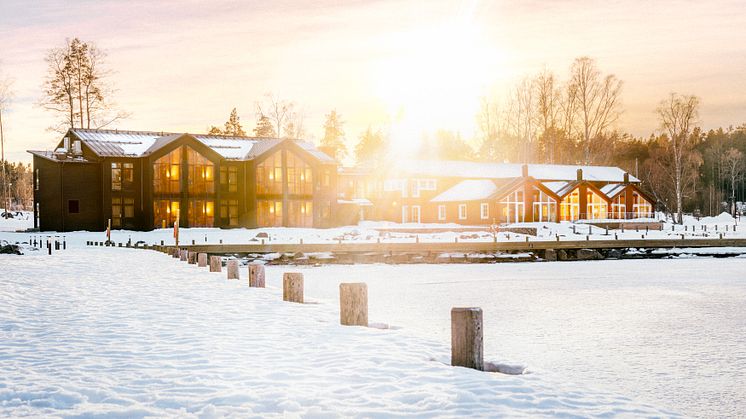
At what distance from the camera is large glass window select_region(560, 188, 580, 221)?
73312 millimetres

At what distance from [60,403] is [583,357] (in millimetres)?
9972

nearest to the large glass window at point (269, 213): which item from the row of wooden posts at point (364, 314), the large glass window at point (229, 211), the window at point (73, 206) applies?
the large glass window at point (229, 211)

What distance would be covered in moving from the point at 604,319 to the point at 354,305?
31.4 feet

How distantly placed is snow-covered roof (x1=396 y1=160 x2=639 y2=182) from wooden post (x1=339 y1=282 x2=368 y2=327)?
205 ft

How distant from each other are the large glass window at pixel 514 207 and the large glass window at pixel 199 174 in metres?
30.0

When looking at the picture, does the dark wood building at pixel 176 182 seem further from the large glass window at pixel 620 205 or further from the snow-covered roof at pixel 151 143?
the large glass window at pixel 620 205

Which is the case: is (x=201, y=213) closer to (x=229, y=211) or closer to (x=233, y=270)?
(x=229, y=211)

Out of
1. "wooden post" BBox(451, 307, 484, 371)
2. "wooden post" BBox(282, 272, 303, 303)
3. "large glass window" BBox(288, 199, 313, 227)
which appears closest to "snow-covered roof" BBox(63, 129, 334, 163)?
"large glass window" BBox(288, 199, 313, 227)

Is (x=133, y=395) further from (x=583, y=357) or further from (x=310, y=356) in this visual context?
(x=583, y=357)

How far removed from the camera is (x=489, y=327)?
56.4 ft

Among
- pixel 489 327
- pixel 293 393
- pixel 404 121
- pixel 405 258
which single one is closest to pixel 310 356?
pixel 293 393

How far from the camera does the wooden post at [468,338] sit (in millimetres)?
8555

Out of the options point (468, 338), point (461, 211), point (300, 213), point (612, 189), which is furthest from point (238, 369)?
point (612, 189)

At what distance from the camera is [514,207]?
69.2m
